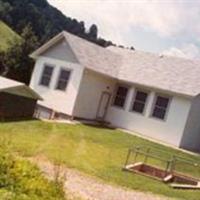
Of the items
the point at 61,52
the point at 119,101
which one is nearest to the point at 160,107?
the point at 119,101

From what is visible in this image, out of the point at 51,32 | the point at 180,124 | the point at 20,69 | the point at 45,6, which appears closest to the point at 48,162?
the point at 180,124

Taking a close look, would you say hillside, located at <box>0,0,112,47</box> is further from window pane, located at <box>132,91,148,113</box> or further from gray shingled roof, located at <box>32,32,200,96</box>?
window pane, located at <box>132,91,148,113</box>

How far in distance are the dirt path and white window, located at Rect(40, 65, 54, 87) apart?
19267 millimetres

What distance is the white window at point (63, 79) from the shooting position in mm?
37344

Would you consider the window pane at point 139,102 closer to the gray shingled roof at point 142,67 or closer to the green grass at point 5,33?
the gray shingled roof at point 142,67

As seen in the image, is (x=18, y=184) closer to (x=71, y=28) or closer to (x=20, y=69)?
(x=20, y=69)

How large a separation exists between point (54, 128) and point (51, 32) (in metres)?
67.1

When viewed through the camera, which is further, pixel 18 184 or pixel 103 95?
pixel 103 95

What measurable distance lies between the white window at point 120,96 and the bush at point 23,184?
84.4ft

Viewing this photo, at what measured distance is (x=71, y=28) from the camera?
11419 cm

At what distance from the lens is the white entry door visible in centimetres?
3888

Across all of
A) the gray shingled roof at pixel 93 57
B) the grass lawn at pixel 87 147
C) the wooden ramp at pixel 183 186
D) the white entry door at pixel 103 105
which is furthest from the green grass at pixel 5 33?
the wooden ramp at pixel 183 186

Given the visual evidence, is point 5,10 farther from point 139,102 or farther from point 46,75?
point 139,102

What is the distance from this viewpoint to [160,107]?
120ft
